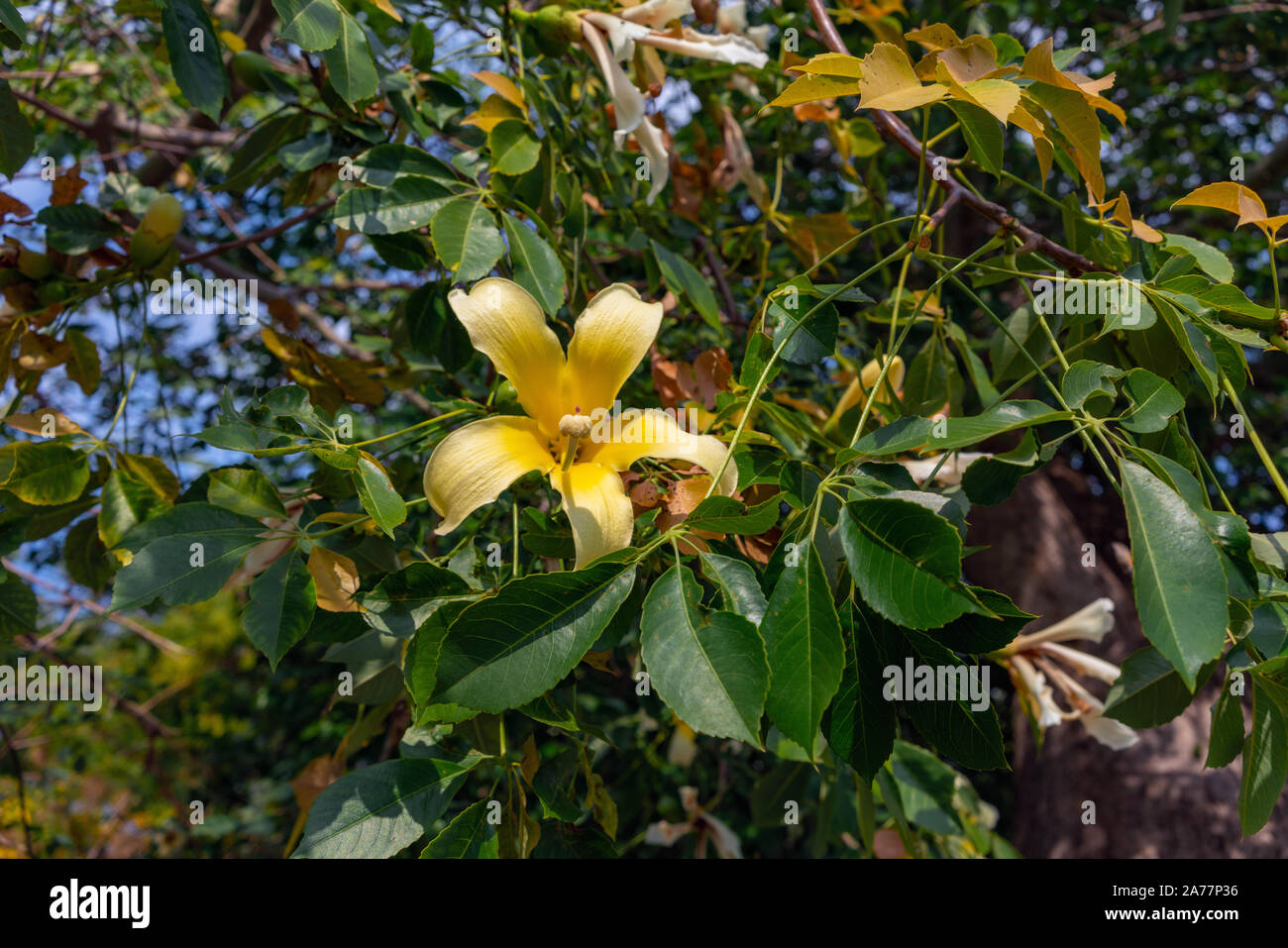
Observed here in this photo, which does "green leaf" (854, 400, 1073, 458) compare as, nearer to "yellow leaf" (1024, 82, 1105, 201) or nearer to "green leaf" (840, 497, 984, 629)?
"green leaf" (840, 497, 984, 629)

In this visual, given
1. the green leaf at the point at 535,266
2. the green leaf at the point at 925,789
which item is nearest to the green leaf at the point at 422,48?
the green leaf at the point at 535,266

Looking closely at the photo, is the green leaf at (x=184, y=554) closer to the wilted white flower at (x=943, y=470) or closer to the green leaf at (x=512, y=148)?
the green leaf at (x=512, y=148)

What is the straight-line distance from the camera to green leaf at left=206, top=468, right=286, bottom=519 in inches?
38.1

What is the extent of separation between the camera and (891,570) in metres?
0.68

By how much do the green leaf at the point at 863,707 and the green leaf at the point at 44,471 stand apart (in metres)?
1.00

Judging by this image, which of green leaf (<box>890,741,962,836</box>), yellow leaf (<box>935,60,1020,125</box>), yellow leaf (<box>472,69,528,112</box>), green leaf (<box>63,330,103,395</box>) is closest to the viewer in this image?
yellow leaf (<box>935,60,1020,125</box>)

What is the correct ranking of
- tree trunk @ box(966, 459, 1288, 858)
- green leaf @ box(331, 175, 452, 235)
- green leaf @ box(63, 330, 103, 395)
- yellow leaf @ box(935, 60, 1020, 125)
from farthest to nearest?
tree trunk @ box(966, 459, 1288, 858)
green leaf @ box(63, 330, 103, 395)
green leaf @ box(331, 175, 452, 235)
yellow leaf @ box(935, 60, 1020, 125)

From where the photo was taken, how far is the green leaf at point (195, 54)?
3.64 ft

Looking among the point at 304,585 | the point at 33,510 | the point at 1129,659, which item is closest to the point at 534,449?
→ the point at 304,585

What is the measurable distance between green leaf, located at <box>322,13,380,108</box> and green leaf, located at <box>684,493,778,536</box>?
2.35ft

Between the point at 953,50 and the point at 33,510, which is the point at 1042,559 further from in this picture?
the point at 33,510

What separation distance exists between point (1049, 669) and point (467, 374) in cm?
107

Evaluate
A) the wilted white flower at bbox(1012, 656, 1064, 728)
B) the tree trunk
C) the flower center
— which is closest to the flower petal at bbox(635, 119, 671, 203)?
the flower center
